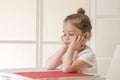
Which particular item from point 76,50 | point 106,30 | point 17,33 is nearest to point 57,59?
point 76,50

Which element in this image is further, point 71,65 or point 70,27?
point 70,27

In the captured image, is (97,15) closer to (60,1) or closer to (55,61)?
(60,1)

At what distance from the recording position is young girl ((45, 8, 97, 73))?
1.06 m

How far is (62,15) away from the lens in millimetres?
2492

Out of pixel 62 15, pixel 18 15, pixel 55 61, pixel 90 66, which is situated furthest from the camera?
pixel 62 15

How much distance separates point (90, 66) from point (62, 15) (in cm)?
142

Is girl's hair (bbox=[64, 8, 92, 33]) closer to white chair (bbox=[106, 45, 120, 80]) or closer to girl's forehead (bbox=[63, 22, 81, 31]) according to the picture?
girl's forehead (bbox=[63, 22, 81, 31])

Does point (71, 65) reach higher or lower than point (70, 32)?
lower

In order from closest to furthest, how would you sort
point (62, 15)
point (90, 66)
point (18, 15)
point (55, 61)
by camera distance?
1. point (90, 66)
2. point (55, 61)
3. point (18, 15)
4. point (62, 15)

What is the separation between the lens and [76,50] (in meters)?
1.21

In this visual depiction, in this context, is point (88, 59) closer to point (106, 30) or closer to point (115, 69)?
point (115, 69)

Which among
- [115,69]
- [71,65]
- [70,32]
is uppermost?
[70,32]

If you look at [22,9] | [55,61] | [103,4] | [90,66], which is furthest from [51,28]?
[90,66]

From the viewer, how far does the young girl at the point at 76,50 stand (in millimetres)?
1062
